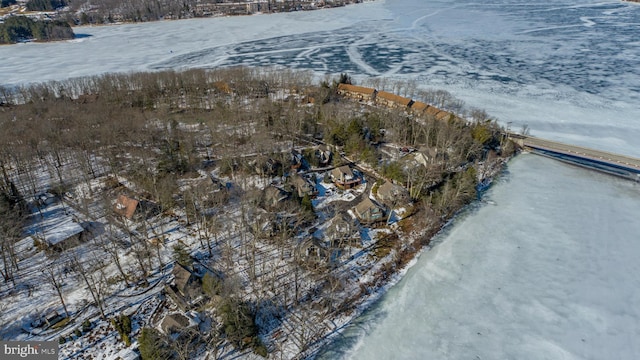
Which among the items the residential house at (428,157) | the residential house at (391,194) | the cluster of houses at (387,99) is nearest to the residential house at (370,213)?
the residential house at (391,194)

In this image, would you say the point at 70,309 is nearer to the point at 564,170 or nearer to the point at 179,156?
the point at 179,156

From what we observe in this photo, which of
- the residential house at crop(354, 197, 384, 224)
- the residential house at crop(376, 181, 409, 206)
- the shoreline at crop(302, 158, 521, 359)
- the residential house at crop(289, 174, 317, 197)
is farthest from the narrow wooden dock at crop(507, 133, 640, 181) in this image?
the residential house at crop(289, 174, 317, 197)

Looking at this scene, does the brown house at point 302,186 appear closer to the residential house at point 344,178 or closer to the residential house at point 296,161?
the residential house at point 344,178

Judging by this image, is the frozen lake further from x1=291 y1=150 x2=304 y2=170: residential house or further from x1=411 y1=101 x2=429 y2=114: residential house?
x1=291 y1=150 x2=304 y2=170: residential house

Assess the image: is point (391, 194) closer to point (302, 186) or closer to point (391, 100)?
point (302, 186)

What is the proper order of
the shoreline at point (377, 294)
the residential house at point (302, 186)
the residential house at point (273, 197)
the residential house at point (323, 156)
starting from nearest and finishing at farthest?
the shoreline at point (377, 294) < the residential house at point (273, 197) < the residential house at point (302, 186) < the residential house at point (323, 156)

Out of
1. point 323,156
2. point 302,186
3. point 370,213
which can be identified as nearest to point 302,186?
point 302,186

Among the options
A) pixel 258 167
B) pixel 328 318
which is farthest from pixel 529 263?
pixel 258 167
